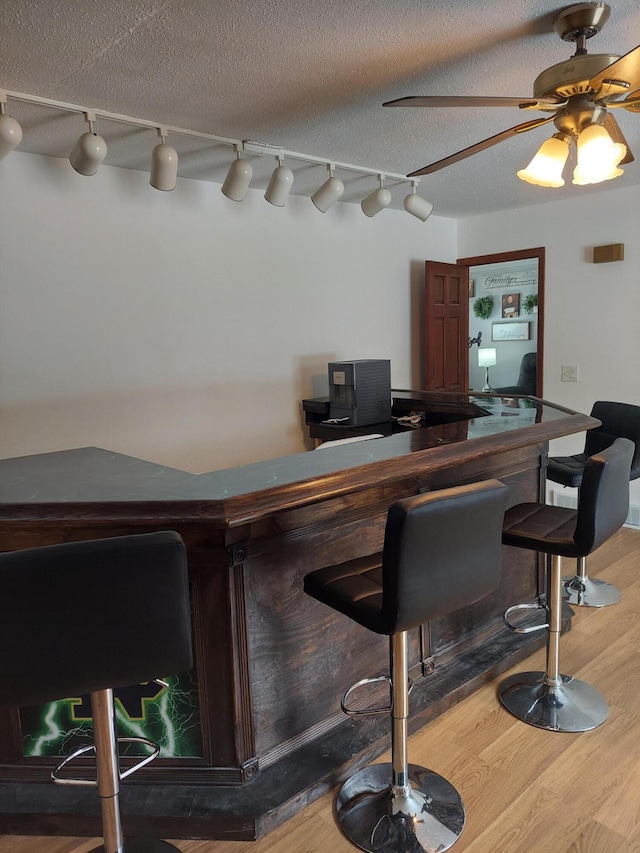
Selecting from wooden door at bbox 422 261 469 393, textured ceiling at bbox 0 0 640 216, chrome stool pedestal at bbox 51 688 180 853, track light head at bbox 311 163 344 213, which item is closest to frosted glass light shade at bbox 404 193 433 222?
textured ceiling at bbox 0 0 640 216

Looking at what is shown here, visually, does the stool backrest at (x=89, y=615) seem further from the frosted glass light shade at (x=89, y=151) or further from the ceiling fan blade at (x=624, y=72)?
the frosted glass light shade at (x=89, y=151)

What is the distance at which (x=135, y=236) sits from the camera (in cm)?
340

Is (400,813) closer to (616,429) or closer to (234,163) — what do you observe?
(616,429)

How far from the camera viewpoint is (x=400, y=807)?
1.72 metres

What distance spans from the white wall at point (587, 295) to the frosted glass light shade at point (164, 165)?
9.19ft

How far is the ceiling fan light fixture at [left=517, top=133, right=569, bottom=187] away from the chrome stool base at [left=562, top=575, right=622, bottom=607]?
2.07 meters

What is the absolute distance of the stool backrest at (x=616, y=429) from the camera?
323 cm

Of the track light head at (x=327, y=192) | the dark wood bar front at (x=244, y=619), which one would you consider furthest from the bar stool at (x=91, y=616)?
the track light head at (x=327, y=192)

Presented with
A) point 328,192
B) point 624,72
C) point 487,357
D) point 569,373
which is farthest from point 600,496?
point 487,357

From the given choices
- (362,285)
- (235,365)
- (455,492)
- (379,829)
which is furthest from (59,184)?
(379,829)

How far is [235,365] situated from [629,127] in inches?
97.6

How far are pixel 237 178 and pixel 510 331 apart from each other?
19.8 ft

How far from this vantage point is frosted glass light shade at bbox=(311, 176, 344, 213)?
10.4ft

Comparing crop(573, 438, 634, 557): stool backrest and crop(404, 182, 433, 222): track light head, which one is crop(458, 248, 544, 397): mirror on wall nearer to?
crop(404, 182, 433, 222): track light head
